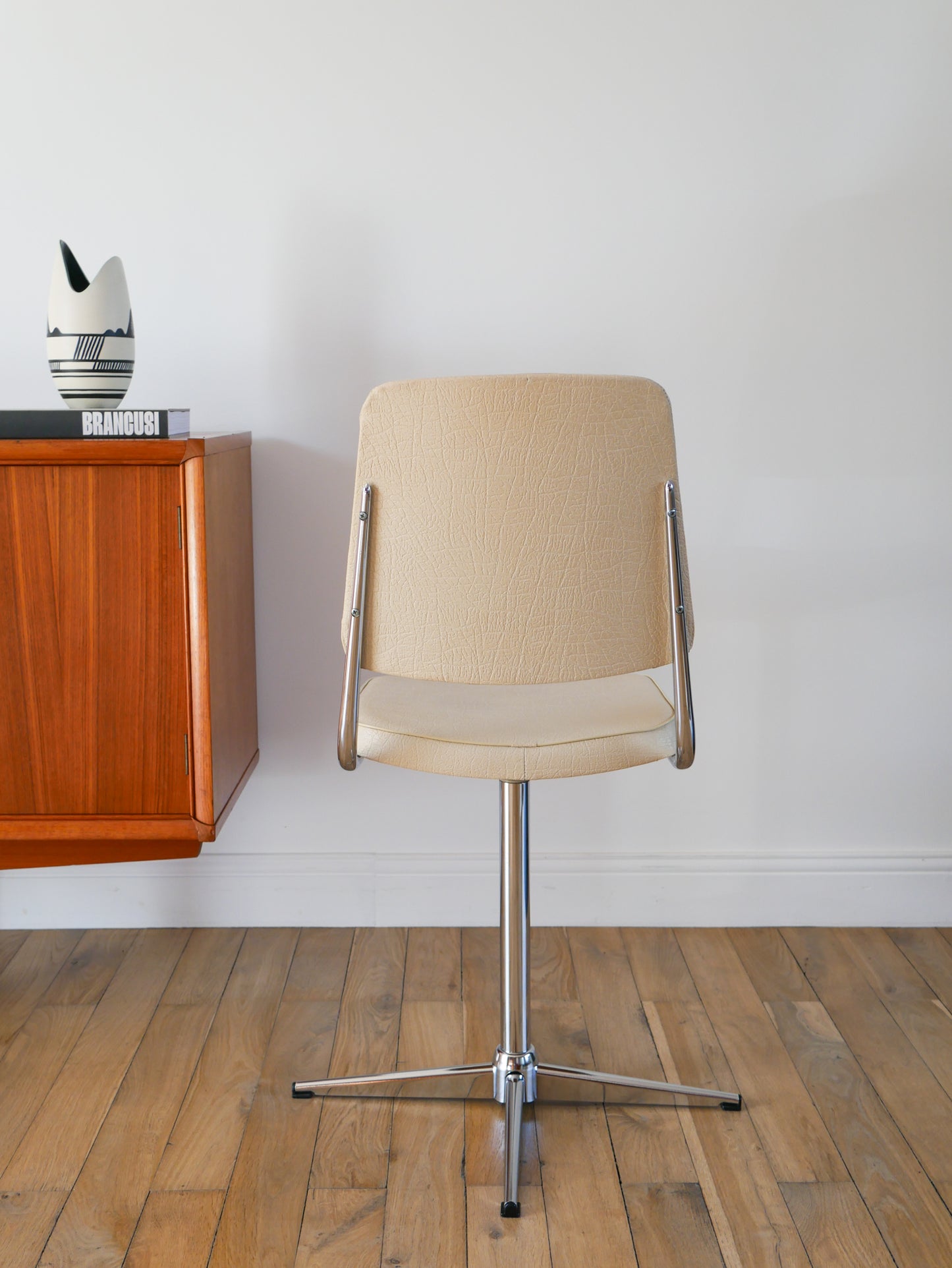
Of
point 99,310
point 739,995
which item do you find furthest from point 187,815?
point 739,995

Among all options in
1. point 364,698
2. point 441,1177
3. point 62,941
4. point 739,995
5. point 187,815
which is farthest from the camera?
point 62,941

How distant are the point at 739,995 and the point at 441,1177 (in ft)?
2.25

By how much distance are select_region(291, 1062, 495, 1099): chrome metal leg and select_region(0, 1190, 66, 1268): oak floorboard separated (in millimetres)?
347

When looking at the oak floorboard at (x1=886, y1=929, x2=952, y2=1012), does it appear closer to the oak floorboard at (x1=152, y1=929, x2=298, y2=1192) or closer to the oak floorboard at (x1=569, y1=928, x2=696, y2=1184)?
the oak floorboard at (x1=569, y1=928, x2=696, y2=1184)

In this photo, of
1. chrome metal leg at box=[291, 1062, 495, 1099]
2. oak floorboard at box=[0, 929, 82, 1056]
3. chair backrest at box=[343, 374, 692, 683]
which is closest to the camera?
chair backrest at box=[343, 374, 692, 683]

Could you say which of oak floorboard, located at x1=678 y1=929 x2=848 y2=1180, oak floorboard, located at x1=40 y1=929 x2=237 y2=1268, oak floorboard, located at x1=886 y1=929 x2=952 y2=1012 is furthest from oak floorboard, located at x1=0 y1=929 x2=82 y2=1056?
oak floorboard, located at x1=886 y1=929 x2=952 y2=1012

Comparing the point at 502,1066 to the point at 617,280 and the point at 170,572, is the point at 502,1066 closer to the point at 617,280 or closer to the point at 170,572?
the point at 170,572

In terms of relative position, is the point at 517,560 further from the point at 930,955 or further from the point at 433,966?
the point at 930,955

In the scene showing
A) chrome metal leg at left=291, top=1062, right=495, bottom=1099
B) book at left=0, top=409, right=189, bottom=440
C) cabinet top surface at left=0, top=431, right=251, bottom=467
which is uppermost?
book at left=0, top=409, right=189, bottom=440

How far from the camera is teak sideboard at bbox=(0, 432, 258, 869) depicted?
1633mm

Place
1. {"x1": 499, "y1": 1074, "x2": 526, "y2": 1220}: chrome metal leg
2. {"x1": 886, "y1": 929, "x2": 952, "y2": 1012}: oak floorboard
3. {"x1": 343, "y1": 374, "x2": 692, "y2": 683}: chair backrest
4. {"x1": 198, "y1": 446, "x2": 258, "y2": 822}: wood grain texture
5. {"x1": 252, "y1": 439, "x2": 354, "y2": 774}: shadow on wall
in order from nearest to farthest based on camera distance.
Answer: {"x1": 343, "y1": 374, "x2": 692, "y2": 683}: chair backrest → {"x1": 499, "y1": 1074, "x2": 526, "y2": 1220}: chrome metal leg → {"x1": 198, "y1": 446, "x2": 258, "y2": 822}: wood grain texture → {"x1": 886, "y1": 929, "x2": 952, "y2": 1012}: oak floorboard → {"x1": 252, "y1": 439, "x2": 354, "y2": 774}: shadow on wall

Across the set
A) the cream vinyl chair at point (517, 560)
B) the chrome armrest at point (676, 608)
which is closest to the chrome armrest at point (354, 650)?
the cream vinyl chair at point (517, 560)

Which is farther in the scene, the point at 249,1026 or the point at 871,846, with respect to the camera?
the point at 871,846

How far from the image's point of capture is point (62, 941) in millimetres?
2107
